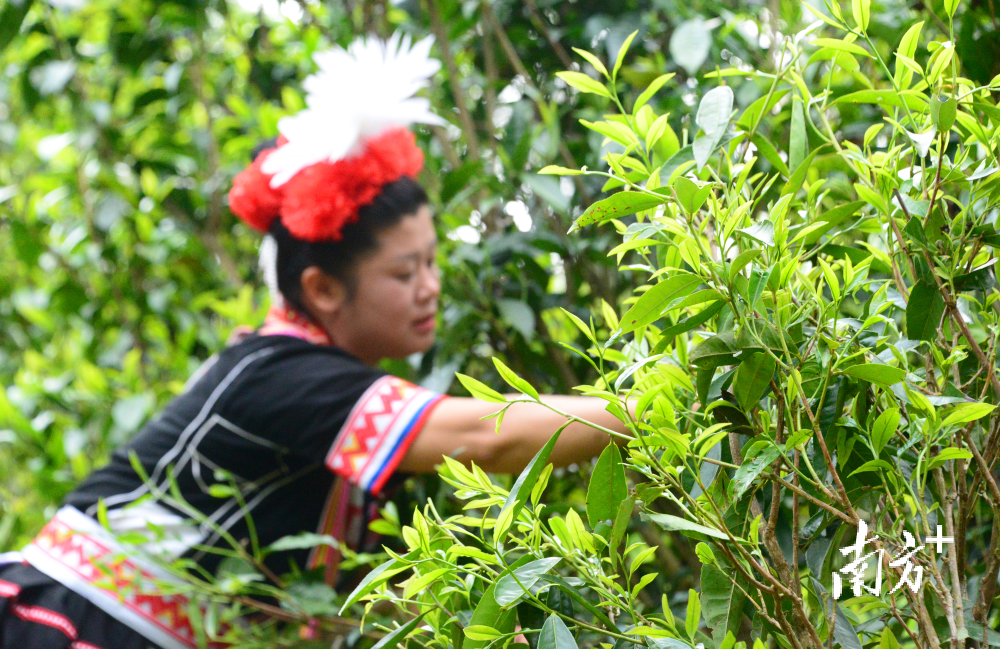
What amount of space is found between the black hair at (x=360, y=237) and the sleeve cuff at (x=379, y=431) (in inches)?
10.4

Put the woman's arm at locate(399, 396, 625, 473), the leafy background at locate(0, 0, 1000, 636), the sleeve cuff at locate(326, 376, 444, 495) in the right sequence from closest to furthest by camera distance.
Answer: the woman's arm at locate(399, 396, 625, 473) → the sleeve cuff at locate(326, 376, 444, 495) → the leafy background at locate(0, 0, 1000, 636)

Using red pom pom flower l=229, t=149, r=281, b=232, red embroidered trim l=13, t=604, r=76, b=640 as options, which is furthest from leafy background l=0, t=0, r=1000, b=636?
red embroidered trim l=13, t=604, r=76, b=640

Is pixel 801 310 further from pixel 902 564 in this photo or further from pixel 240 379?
pixel 240 379

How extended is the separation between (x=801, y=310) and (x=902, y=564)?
169mm

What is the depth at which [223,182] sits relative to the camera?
197 centimetres

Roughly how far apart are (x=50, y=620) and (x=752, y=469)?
113 cm

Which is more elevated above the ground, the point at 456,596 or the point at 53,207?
the point at 53,207

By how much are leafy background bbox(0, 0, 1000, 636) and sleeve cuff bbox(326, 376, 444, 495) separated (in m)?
0.11

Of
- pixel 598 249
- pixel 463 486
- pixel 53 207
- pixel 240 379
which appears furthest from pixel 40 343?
pixel 463 486

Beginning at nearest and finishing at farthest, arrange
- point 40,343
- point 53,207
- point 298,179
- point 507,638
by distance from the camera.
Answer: point 507,638
point 298,179
point 53,207
point 40,343

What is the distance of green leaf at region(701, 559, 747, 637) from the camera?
0.59m

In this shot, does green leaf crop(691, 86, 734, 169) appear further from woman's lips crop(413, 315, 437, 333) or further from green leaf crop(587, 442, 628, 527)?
woman's lips crop(413, 315, 437, 333)

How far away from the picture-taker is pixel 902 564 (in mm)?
548

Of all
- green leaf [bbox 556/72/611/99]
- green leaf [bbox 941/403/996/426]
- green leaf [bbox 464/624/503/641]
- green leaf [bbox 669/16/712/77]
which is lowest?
green leaf [bbox 464/624/503/641]
